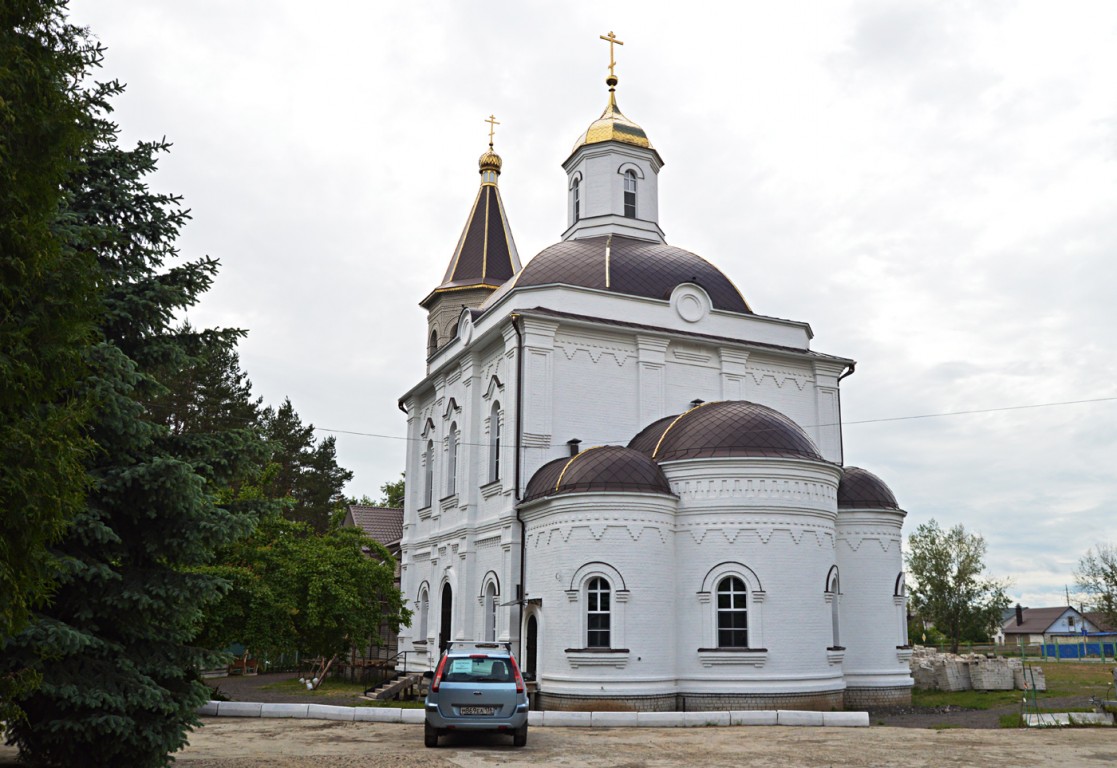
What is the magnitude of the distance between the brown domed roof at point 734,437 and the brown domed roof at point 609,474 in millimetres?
798

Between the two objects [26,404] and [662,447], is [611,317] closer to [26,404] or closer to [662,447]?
[662,447]

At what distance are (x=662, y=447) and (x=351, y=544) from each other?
34.1 feet

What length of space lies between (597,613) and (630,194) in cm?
1474

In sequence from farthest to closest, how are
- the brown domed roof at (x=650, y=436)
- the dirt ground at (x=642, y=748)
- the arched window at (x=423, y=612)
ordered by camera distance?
the arched window at (x=423, y=612) < the brown domed roof at (x=650, y=436) < the dirt ground at (x=642, y=748)

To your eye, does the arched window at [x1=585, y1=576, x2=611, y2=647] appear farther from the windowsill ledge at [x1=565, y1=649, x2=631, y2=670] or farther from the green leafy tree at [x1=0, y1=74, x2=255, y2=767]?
the green leafy tree at [x1=0, y1=74, x2=255, y2=767]

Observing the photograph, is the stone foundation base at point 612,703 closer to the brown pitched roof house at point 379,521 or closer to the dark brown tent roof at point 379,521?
the brown pitched roof house at point 379,521

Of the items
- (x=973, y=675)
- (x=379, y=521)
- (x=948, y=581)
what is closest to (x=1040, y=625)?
(x=948, y=581)

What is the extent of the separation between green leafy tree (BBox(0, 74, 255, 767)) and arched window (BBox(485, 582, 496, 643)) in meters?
13.4

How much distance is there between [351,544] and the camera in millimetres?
27297

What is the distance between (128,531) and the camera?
1025 cm

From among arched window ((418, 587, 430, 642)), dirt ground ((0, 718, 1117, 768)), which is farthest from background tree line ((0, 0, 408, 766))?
arched window ((418, 587, 430, 642))

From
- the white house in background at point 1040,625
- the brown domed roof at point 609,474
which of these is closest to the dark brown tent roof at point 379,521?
the brown domed roof at point 609,474

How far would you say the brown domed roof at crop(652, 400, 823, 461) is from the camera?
67.3 ft

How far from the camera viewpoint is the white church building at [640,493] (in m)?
19.7
